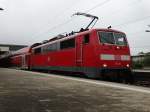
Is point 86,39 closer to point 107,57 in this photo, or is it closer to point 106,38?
point 106,38

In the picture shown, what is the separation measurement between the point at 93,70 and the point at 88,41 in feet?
6.44

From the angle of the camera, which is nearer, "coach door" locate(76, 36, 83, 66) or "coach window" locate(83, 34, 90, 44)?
"coach window" locate(83, 34, 90, 44)

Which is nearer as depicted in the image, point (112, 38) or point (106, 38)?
point (106, 38)

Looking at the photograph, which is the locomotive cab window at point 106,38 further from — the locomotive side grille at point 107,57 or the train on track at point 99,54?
the locomotive side grille at point 107,57

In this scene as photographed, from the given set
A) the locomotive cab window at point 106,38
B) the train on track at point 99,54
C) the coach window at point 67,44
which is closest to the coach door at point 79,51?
the train on track at point 99,54

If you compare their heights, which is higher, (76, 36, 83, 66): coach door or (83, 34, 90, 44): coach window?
(83, 34, 90, 44): coach window

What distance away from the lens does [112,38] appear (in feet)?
69.7

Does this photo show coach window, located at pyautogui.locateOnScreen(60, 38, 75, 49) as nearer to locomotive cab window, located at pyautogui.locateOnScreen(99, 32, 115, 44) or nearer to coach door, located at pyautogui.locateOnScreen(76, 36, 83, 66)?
coach door, located at pyautogui.locateOnScreen(76, 36, 83, 66)

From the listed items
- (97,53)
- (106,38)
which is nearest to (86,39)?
(106,38)

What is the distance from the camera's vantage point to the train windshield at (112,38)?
21.0 m

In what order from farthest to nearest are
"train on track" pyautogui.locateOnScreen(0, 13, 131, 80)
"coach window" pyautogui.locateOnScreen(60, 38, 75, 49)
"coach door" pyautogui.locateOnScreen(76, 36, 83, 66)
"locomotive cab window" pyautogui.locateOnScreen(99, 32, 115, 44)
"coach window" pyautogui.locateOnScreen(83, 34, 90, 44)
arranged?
"coach window" pyautogui.locateOnScreen(60, 38, 75, 49), "coach door" pyautogui.locateOnScreen(76, 36, 83, 66), "coach window" pyautogui.locateOnScreen(83, 34, 90, 44), "locomotive cab window" pyautogui.locateOnScreen(99, 32, 115, 44), "train on track" pyautogui.locateOnScreen(0, 13, 131, 80)

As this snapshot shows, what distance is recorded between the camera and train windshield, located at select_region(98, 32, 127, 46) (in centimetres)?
2098

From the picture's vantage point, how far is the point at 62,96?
35.8 feet

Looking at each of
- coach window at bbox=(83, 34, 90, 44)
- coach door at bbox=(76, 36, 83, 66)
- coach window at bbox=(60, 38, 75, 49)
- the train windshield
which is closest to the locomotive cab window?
the train windshield
